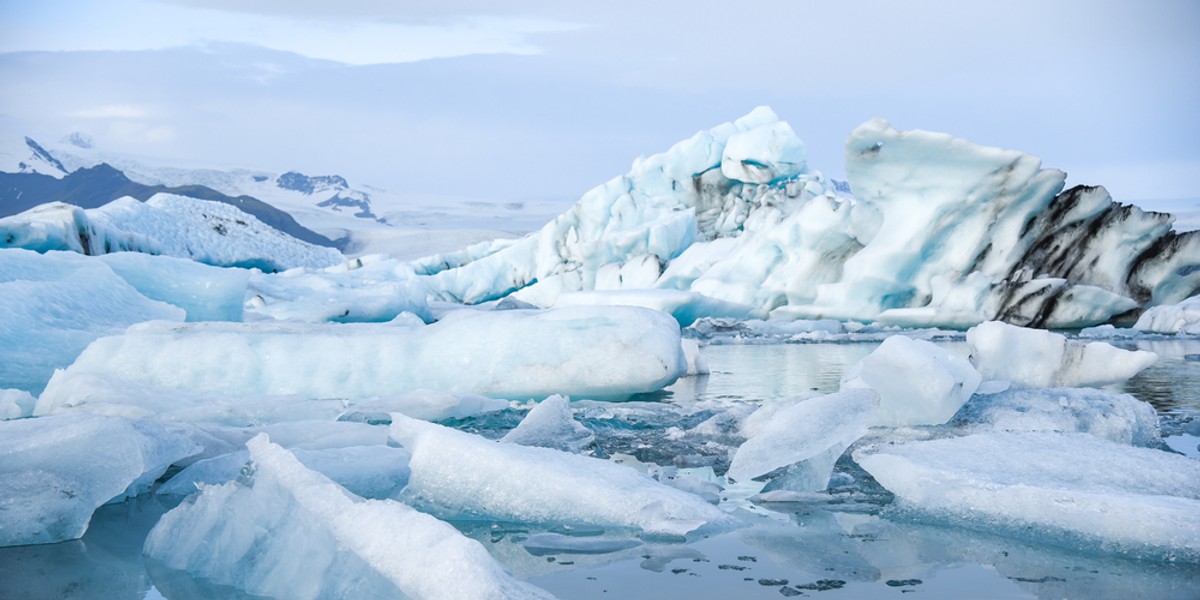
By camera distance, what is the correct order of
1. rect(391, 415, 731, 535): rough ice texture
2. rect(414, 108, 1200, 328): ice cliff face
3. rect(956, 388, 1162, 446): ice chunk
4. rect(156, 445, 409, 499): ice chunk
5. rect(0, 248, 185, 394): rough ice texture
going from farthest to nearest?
1. rect(414, 108, 1200, 328): ice cliff face
2. rect(0, 248, 185, 394): rough ice texture
3. rect(956, 388, 1162, 446): ice chunk
4. rect(156, 445, 409, 499): ice chunk
5. rect(391, 415, 731, 535): rough ice texture

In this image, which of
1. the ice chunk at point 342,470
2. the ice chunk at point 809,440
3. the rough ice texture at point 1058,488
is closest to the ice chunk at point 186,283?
the ice chunk at point 342,470

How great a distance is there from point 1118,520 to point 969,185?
1152 cm

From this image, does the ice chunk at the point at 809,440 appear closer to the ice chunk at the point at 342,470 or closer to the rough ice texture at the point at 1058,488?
the rough ice texture at the point at 1058,488

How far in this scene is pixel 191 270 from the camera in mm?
8828

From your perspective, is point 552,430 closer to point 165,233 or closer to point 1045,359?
point 1045,359

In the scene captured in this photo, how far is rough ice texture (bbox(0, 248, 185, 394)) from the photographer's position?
572 centimetres

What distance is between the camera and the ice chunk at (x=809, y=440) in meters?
2.73

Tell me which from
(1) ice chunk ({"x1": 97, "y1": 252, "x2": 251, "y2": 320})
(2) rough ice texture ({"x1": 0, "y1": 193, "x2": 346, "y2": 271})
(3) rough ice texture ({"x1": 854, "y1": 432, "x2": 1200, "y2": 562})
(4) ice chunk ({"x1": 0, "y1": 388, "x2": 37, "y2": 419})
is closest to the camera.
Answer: (3) rough ice texture ({"x1": 854, "y1": 432, "x2": 1200, "y2": 562})

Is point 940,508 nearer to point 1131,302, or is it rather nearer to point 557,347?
point 557,347

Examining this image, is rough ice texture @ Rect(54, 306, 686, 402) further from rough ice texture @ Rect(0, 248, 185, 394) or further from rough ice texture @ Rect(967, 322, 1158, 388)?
rough ice texture @ Rect(967, 322, 1158, 388)

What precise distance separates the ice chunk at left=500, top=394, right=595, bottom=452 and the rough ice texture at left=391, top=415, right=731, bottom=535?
34.9 inches

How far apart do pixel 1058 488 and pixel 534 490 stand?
1.31 meters

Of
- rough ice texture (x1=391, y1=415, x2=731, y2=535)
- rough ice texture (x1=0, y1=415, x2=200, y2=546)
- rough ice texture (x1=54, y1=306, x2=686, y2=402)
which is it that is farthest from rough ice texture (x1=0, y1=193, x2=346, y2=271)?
rough ice texture (x1=391, y1=415, x2=731, y2=535)

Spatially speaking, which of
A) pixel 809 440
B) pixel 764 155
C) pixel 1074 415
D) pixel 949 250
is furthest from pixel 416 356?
pixel 764 155
